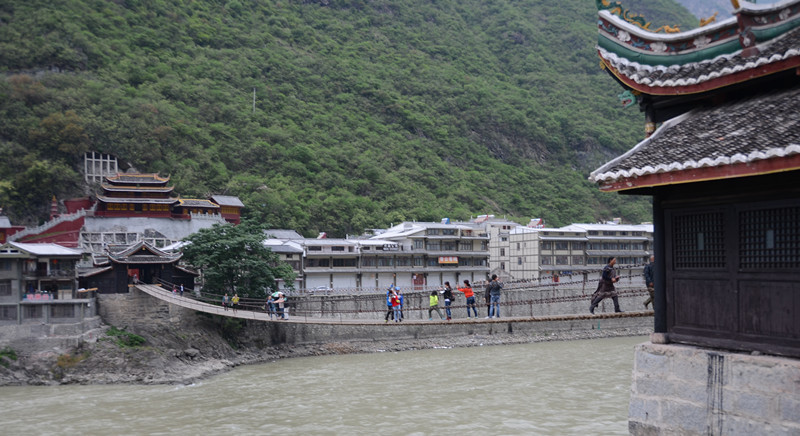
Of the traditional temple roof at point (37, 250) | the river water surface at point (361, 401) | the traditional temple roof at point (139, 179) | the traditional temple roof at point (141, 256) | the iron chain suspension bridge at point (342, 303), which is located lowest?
the river water surface at point (361, 401)

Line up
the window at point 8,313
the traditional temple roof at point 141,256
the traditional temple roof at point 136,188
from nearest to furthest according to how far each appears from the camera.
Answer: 1. the window at point 8,313
2. the traditional temple roof at point 141,256
3. the traditional temple roof at point 136,188

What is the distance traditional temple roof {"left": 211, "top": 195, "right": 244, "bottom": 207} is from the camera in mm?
41656

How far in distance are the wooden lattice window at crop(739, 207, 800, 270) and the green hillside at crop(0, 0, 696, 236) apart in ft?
129

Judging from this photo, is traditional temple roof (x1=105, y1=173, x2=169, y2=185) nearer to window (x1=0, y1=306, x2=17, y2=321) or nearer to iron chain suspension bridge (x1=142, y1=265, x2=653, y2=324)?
iron chain suspension bridge (x1=142, y1=265, x2=653, y2=324)

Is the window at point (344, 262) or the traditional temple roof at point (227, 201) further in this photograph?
the traditional temple roof at point (227, 201)

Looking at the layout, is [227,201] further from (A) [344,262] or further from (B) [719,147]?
(B) [719,147]

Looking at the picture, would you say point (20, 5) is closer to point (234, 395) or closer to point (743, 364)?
point (234, 395)

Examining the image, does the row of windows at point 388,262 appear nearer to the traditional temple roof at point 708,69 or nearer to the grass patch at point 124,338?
the grass patch at point 124,338

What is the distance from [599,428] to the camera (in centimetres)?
1327

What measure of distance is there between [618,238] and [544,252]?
5.84 m

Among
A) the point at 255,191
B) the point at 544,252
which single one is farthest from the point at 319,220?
the point at 544,252

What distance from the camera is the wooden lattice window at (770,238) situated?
5137 mm

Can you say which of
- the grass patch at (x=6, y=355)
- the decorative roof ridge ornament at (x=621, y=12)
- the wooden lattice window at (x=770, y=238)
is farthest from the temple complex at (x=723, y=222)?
the grass patch at (x=6, y=355)

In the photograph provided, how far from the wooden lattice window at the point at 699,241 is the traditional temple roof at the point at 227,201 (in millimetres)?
37837
